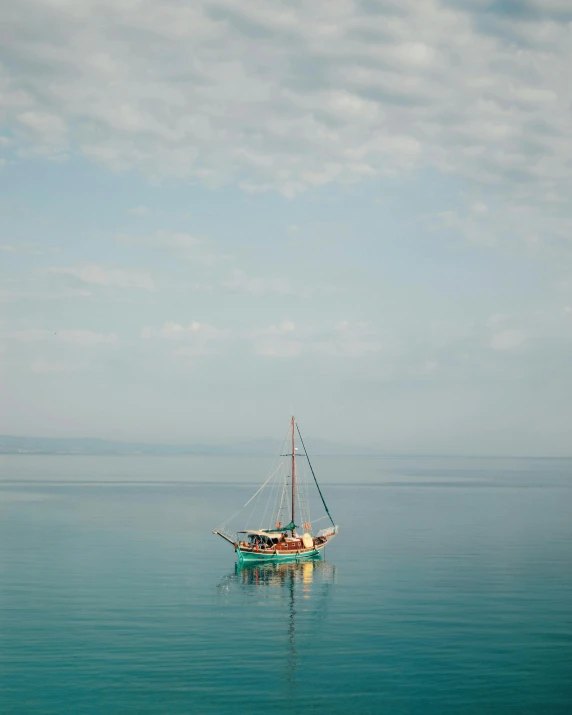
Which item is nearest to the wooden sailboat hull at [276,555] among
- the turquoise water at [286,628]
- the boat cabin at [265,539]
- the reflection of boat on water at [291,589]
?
the reflection of boat on water at [291,589]

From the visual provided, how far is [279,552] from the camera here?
352 ft

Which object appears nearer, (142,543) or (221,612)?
→ (221,612)

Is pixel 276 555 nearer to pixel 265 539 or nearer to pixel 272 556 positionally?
pixel 272 556

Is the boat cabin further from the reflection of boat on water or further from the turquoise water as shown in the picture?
the turquoise water

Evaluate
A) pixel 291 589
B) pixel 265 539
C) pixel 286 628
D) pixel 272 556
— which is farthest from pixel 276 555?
pixel 286 628

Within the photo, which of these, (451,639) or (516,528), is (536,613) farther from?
(516,528)

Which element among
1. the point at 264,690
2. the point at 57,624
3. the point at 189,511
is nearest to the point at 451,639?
the point at 264,690

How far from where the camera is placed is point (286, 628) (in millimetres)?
67875

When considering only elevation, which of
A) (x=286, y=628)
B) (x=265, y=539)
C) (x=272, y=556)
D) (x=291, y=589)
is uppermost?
(x=265, y=539)

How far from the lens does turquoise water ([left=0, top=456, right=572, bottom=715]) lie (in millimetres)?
49625

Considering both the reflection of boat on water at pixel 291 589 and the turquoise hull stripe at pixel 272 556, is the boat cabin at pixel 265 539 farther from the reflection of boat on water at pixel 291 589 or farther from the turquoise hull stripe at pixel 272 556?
the reflection of boat on water at pixel 291 589

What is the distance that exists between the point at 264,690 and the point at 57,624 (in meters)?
24.6

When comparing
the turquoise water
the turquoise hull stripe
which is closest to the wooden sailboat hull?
the turquoise hull stripe

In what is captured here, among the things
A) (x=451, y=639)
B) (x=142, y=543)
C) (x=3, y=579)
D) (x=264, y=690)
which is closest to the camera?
(x=264, y=690)
